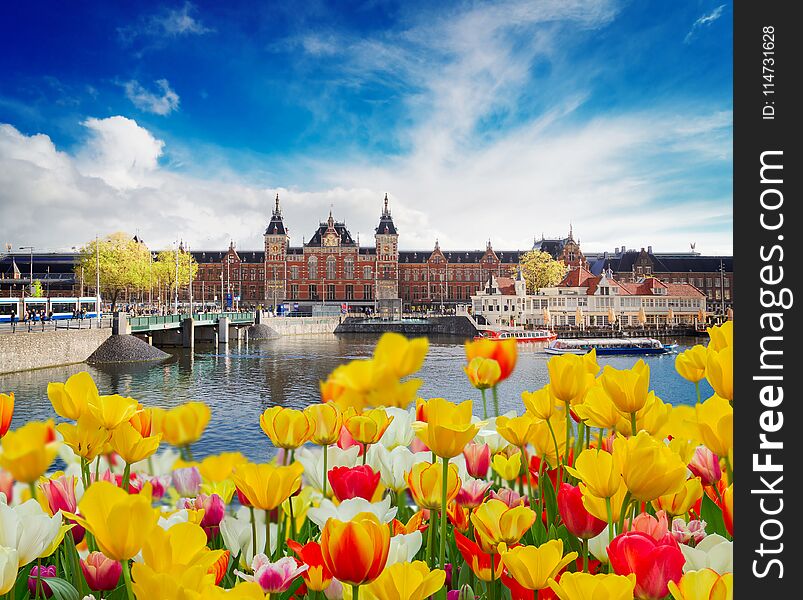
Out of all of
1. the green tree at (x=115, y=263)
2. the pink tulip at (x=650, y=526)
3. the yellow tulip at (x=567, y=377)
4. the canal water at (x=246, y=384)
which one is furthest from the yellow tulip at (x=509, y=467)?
the green tree at (x=115, y=263)

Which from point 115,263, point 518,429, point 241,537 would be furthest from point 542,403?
point 115,263

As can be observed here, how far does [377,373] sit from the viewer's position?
456 millimetres

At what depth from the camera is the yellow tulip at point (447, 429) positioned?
657 mm

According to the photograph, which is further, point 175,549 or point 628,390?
point 628,390

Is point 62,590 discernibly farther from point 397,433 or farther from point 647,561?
point 647,561

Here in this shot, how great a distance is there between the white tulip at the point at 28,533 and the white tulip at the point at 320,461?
0.37m

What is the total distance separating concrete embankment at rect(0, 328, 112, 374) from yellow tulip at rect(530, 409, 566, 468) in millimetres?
15323

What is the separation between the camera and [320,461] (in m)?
1.02

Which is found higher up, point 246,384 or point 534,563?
point 534,563

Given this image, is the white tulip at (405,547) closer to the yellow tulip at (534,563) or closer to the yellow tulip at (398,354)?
the yellow tulip at (534,563)

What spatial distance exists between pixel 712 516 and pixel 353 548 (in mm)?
710

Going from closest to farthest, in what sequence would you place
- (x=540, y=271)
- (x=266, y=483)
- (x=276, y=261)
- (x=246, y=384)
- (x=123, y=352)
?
(x=266, y=483) < (x=246, y=384) < (x=123, y=352) < (x=540, y=271) < (x=276, y=261)
